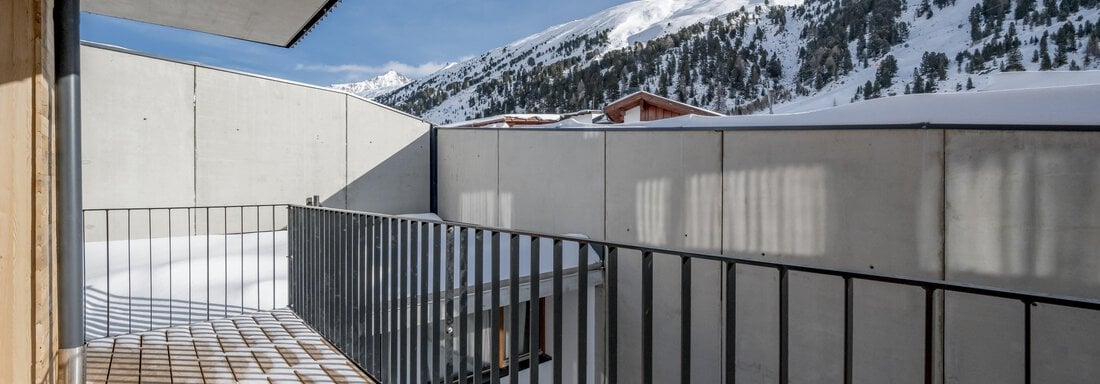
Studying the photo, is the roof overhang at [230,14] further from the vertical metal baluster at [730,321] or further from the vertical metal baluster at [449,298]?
the vertical metal baluster at [730,321]

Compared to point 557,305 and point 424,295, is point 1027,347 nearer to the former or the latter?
point 557,305

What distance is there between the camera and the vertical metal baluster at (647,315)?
4.61 feet

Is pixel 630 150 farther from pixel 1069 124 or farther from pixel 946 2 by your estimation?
pixel 946 2

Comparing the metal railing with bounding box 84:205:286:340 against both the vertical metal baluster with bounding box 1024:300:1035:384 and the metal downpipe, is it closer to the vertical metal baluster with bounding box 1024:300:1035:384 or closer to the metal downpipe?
the metal downpipe

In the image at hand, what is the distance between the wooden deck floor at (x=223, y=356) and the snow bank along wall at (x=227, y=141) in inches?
149

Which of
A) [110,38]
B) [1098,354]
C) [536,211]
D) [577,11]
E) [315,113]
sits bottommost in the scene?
[1098,354]

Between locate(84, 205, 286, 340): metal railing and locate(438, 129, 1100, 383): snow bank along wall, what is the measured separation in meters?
3.89

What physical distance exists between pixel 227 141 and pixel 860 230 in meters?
7.63

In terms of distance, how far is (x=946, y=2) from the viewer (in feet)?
100

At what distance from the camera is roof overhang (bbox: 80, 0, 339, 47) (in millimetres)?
2936

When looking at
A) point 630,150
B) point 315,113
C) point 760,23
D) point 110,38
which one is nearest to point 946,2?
point 760,23

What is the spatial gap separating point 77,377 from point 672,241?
5.26 metres

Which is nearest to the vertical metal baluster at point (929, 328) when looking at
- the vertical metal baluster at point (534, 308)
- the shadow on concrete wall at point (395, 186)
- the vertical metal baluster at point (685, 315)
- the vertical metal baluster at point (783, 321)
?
the vertical metal baluster at point (783, 321)

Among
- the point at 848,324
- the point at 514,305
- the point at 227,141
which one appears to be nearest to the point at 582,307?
the point at 514,305
